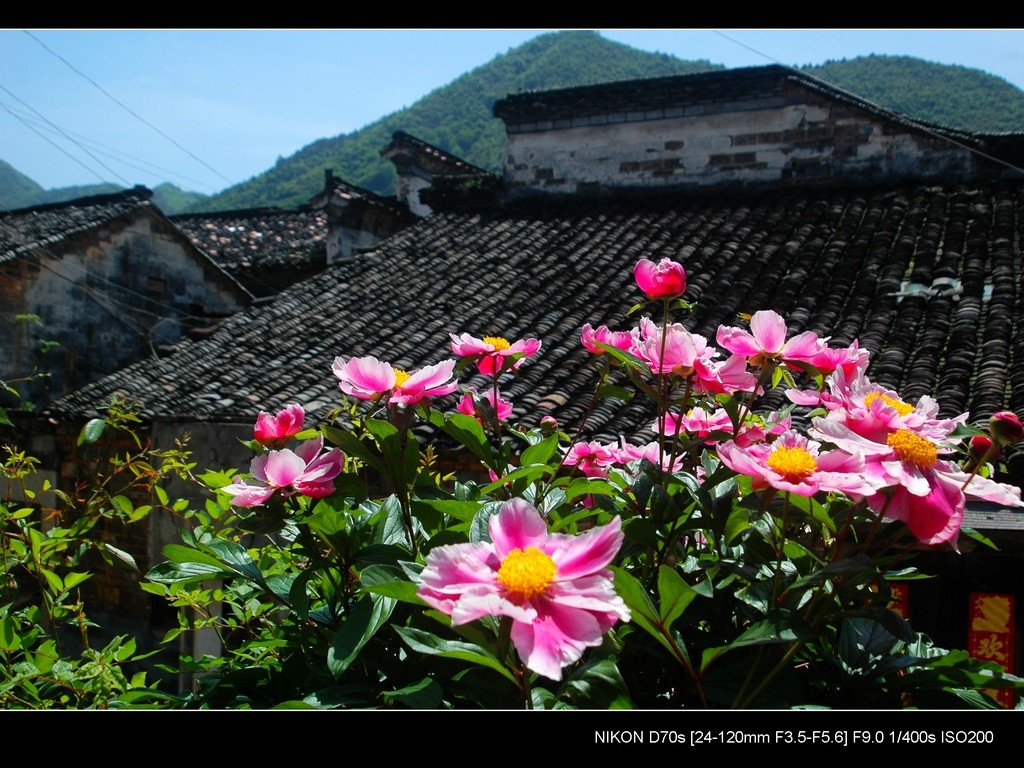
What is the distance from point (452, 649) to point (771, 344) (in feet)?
2.34

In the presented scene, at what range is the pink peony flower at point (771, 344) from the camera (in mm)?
1336

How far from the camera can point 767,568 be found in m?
1.21

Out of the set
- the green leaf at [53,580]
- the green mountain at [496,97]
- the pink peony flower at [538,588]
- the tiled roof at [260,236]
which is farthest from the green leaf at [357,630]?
the green mountain at [496,97]

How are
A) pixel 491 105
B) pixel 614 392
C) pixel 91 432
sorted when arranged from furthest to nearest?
1. pixel 491 105
2. pixel 91 432
3. pixel 614 392

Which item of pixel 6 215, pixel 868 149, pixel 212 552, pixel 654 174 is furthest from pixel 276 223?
pixel 212 552

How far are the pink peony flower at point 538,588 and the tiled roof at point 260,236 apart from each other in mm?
13629

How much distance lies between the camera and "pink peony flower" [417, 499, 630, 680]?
34.9 inches

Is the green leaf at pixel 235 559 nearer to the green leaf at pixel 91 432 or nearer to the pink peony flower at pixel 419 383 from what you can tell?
the pink peony flower at pixel 419 383

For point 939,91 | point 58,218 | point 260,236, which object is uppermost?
point 939,91

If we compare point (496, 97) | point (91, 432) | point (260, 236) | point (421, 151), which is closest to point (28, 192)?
point (260, 236)

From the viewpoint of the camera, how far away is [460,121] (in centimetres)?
3500

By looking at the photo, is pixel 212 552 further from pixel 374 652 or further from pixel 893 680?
pixel 893 680

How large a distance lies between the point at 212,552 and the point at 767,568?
2.76ft

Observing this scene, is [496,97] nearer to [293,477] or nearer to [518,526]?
[293,477]
